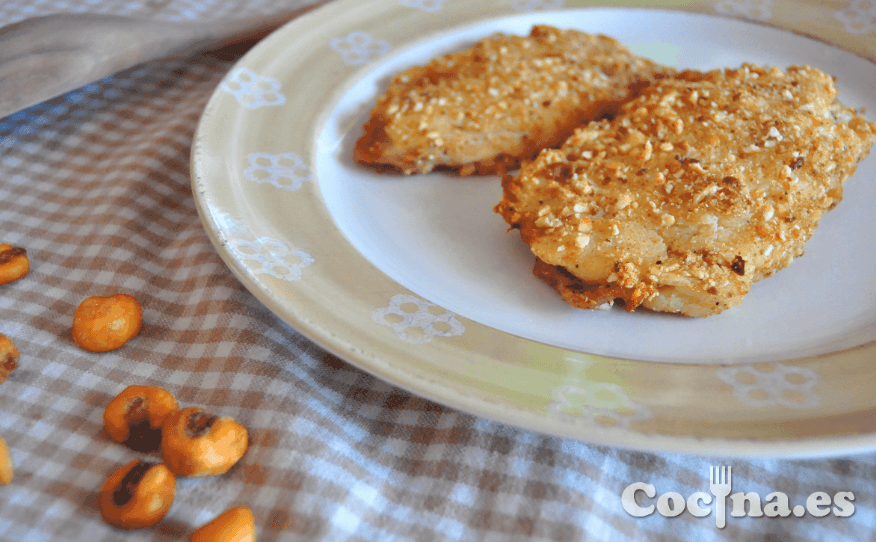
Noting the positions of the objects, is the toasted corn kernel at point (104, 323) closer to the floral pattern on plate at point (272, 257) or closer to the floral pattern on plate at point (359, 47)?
the floral pattern on plate at point (272, 257)

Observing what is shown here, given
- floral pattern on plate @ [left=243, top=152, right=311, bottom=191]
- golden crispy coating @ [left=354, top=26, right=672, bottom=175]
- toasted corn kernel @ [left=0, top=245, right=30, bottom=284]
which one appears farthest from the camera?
golden crispy coating @ [left=354, top=26, right=672, bottom=175]

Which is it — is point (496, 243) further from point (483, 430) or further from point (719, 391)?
point (719, 391)

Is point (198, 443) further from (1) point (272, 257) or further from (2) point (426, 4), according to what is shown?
(2) point (426, 4)

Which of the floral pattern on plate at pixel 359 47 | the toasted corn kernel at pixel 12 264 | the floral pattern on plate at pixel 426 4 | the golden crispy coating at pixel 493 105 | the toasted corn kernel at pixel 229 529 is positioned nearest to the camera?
the toasted corn kernel at pixel 229 529

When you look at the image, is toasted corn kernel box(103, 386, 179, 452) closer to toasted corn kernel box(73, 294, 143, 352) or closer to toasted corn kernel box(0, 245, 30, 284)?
toasted corn kernel box(73, 294, 143, 352)

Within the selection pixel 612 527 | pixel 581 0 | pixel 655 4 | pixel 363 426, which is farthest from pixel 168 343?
pixel 655 4

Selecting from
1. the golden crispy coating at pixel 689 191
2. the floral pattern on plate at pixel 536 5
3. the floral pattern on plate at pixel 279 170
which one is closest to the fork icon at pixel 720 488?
the golden crispy coating at pixel 689 191

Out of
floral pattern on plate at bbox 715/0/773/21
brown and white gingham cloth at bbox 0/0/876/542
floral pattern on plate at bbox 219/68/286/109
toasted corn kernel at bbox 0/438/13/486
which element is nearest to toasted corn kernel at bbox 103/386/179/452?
brown and white gingham cloth at bbox 0/0/876/542
